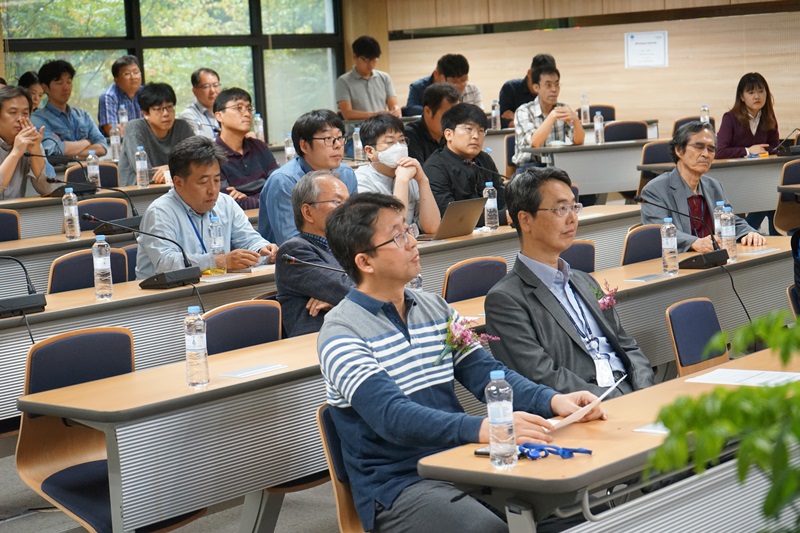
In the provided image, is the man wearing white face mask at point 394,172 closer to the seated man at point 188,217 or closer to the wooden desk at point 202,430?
the seated man at point 188,217

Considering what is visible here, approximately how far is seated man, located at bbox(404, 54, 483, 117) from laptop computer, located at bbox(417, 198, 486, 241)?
10.8 feet

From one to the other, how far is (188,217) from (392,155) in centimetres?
130

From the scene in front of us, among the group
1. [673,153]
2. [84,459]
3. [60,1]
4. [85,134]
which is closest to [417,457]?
[84,459]

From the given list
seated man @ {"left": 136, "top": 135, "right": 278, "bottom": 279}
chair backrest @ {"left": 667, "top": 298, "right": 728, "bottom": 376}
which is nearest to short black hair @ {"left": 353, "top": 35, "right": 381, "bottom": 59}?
seated man @ {"left": 136, "top": 135, "right": 278, "bottom": 279}

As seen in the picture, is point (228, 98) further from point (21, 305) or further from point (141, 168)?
point (21, 305)

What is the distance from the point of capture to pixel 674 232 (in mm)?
4453

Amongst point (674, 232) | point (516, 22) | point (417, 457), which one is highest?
point (516, 22)

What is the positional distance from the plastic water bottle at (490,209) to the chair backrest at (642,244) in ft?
3.17

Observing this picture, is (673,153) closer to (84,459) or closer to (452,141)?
(452,141)

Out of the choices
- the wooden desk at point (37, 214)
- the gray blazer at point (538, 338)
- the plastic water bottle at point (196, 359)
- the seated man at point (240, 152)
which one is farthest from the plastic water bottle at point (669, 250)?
the wooden desk at point (37, 214)

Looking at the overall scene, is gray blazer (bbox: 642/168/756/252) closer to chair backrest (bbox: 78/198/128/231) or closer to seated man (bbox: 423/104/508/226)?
seated man (bbox: 423/104/508/226)

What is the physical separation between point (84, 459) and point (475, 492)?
1498 mm

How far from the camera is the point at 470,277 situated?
4148 millimetres

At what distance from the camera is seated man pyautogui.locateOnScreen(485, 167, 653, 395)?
2988 mm
